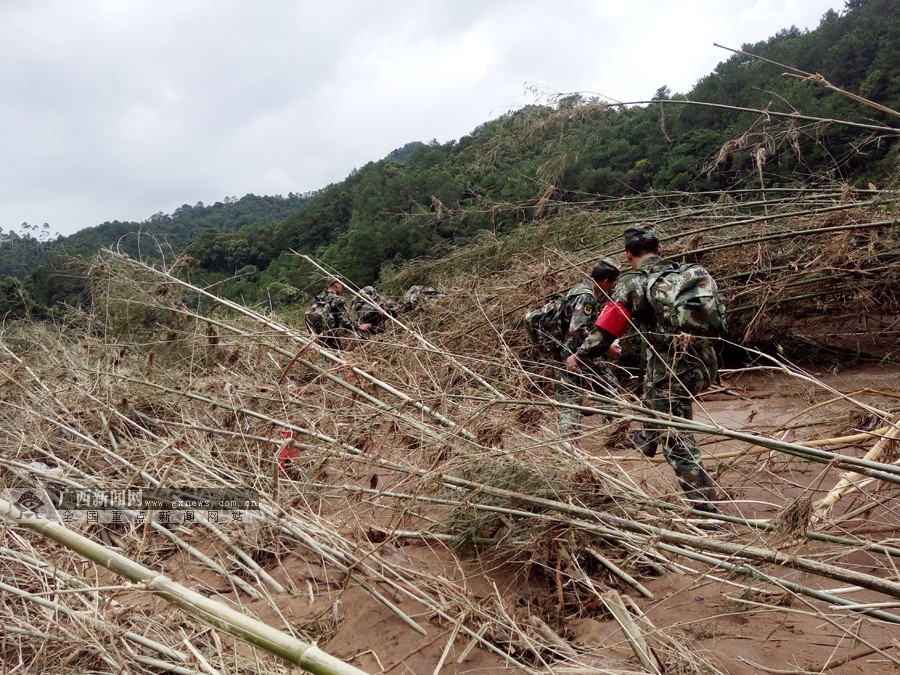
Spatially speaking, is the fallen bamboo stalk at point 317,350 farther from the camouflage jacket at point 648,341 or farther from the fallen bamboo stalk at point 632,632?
Result: the camouflage jacket at point 648,341

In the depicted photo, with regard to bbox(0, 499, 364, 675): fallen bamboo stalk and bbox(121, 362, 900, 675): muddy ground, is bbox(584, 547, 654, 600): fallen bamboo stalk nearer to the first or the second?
bbox(121, 362, 900, 675): muddy ground

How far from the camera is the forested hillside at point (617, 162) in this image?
462 cm

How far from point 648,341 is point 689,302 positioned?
0.29 meters

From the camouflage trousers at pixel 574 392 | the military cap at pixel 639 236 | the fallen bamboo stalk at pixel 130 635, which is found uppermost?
the military cap at pixel 639 236

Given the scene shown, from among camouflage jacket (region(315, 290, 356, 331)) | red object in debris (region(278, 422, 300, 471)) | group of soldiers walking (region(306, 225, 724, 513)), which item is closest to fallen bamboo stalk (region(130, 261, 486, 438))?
group of soldiers walking (region(306, 225, 724, 513))

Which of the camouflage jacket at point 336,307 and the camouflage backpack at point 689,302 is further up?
the camouflage jacket at point 336,307

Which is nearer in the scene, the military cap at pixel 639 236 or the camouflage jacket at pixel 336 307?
the military cap at pixel 639 236

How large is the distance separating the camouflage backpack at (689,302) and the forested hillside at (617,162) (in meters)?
1.14

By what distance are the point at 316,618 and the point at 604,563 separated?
1.23m

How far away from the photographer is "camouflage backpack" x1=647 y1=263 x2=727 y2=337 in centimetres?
286

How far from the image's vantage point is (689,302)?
9.46 feet

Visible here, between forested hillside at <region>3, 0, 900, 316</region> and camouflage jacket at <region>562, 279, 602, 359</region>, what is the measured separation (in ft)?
4.27

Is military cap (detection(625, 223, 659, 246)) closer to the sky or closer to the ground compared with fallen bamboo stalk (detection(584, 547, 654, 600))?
closer to the sky

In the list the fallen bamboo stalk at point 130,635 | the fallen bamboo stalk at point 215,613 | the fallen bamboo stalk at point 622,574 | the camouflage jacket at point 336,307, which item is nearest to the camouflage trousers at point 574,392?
the fallen bamboo stalk at point 622,574
